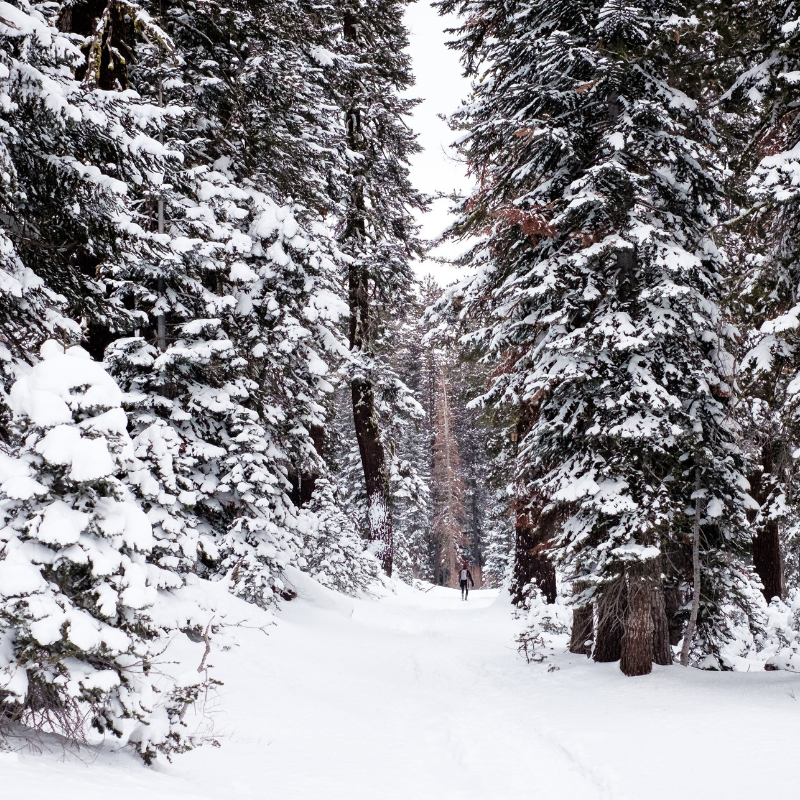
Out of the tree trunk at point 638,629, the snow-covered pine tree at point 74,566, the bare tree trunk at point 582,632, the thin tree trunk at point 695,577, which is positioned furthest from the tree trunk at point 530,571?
the snow-covered pine tree at point 74,566

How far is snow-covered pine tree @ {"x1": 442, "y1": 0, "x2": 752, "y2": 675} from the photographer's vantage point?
8.37 m

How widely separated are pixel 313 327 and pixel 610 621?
807 cm

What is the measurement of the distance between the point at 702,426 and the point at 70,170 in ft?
27.2

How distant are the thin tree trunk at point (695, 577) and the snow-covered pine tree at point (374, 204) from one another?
34.0ft

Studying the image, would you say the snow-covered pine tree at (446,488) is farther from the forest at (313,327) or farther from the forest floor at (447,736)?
the forest floor at (447,736)

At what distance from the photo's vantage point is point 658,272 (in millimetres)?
8914

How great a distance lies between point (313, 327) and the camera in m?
13.7

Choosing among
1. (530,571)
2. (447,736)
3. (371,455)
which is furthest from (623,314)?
(371,455)

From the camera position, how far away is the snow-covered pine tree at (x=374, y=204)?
18.3 metres

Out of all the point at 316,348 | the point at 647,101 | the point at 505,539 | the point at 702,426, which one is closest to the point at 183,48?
the point at 316,348

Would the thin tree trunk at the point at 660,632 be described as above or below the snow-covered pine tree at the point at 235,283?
below

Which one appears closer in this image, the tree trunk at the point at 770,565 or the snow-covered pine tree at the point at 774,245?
the snow-covered pine tree at the point at 774,245

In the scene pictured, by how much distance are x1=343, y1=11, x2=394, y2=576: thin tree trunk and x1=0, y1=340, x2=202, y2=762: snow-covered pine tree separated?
14.0 metres

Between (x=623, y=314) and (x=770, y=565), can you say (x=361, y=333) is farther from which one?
(x=770, y=565)
